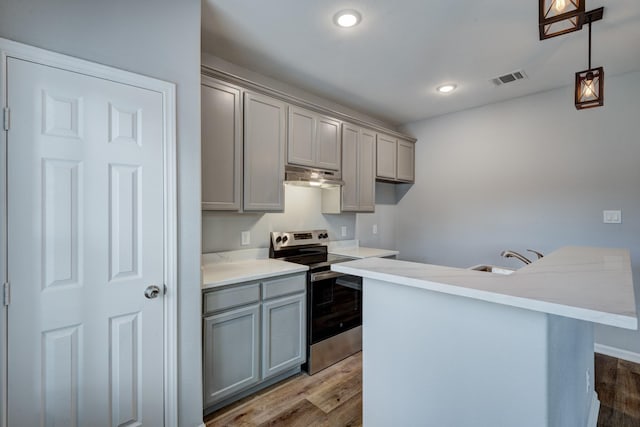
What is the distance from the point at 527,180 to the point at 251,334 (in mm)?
3161

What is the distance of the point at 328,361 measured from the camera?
8.41ft

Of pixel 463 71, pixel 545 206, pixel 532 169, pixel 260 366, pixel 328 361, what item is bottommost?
pixel 328 361

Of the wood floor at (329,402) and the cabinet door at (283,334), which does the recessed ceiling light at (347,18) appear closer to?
the cabinet door at (283,334)

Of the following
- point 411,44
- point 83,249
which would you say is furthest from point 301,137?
point 83,249

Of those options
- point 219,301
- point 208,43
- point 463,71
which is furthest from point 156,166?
point 463,71

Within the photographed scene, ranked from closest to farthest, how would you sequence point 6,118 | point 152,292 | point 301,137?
point 6,118 < point 152,292 < point 301,137

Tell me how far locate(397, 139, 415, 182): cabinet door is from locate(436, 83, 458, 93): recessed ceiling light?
885mm

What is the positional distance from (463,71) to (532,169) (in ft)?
4.46

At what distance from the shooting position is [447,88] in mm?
2965

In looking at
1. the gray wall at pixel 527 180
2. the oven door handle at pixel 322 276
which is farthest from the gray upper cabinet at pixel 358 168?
the gray wall at pixel 527 180

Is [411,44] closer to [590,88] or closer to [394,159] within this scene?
[590,88]

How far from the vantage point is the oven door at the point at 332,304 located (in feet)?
8.05

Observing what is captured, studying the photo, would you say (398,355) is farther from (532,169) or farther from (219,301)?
(532,169)

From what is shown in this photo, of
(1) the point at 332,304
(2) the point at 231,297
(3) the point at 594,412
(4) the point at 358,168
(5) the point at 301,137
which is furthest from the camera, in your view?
(4) the point at 358,168
